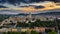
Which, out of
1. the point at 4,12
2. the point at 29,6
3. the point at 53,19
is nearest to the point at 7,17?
the point at 4,12

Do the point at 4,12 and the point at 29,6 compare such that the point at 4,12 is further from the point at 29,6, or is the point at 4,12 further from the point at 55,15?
the point at 55,15

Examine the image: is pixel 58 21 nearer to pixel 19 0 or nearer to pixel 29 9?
pixel 29 9

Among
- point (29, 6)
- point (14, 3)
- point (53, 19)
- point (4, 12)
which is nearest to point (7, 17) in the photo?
point (4, 12)

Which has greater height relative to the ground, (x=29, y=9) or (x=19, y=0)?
(x=19, y=0)

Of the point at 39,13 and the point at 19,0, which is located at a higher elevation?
the point at 19,0

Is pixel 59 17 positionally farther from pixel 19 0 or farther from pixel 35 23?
pixel 19 0

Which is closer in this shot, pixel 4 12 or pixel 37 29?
pixel 37 29

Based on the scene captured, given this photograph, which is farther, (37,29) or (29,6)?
(29,6)

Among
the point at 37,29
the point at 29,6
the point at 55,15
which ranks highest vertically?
the point at 29,6
